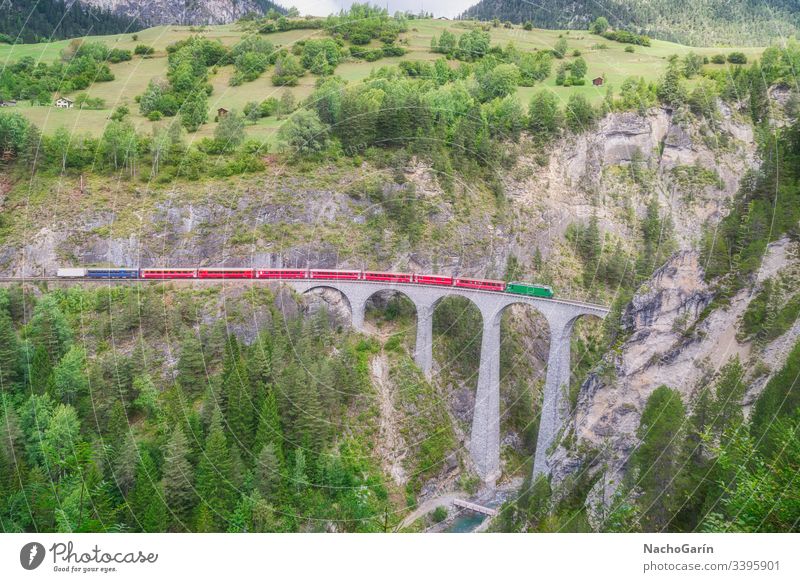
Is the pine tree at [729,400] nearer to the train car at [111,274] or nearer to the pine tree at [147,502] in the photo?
the pine tree at [147,502]

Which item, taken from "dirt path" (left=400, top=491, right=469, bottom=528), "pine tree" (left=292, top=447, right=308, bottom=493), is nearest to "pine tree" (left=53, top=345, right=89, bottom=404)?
"pine tree" (left=292, top=447, right=308, bottom=493)

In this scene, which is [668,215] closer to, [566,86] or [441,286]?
[566,86]

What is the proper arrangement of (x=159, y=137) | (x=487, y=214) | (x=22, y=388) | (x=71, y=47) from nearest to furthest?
(x=22, y=388) < (x=159, y=137) < (x=487, y=214) < (x=71, y=47)

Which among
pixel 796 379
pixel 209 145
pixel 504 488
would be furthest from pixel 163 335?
pixel 796 379

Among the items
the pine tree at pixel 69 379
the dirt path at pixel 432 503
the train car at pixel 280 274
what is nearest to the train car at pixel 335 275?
the train car at pixel 280 274

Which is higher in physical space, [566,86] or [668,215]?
[566,86]

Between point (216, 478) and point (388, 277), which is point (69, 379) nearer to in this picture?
point (216, 478)
